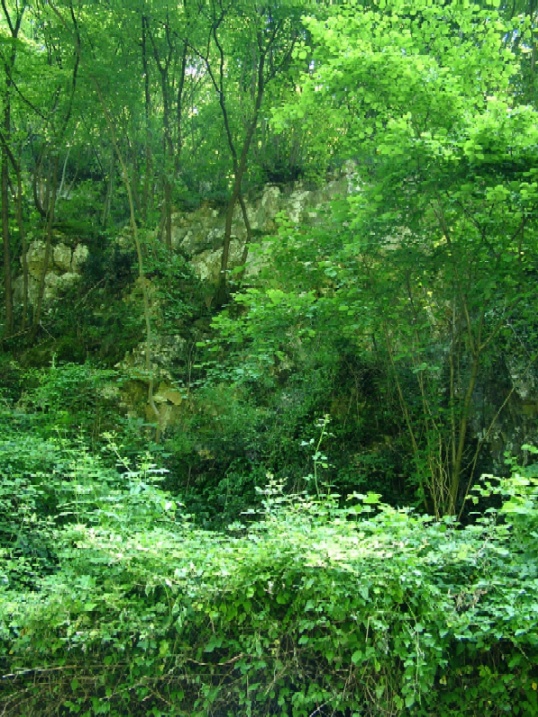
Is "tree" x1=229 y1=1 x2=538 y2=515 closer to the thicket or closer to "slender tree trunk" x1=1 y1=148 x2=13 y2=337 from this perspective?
the thicket

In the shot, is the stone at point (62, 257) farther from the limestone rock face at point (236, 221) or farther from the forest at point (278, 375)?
the limestone rock face at point (236, 221)

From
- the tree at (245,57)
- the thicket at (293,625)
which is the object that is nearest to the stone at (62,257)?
the tree at (245,57)

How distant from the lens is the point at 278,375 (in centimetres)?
1061

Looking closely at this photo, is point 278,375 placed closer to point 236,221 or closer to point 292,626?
point 236,221

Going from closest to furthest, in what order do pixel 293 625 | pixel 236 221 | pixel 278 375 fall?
1. pixel 293 625
2. pixel 278 375
3. pixel 236 221

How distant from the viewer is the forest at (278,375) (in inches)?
128

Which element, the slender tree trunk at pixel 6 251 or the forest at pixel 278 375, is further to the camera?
the slender tree trunk at pixel 6 251

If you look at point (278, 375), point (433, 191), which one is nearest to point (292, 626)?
point (433, 191)

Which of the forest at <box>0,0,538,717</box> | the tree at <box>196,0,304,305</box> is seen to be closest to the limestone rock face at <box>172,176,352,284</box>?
the forest at <box>0,0,538,717</box>

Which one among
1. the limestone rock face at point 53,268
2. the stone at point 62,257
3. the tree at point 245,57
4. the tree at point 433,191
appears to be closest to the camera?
the tree at point 433,191

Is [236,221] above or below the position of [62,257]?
above

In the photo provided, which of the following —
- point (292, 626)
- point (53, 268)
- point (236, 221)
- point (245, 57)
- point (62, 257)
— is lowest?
point (292, 626)

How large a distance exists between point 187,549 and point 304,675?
90 cm

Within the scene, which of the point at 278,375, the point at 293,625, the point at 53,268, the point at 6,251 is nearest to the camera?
the point at 293,625
